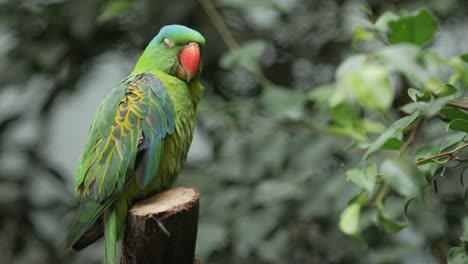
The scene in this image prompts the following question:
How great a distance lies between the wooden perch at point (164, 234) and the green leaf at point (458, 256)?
50 centimetres

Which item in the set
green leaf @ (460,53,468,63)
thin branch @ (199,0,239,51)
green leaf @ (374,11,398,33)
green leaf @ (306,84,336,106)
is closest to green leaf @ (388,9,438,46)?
green leaf @ (374,11,398,33)

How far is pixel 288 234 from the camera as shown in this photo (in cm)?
266

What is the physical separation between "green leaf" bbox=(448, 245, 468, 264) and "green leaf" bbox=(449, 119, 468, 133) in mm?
227

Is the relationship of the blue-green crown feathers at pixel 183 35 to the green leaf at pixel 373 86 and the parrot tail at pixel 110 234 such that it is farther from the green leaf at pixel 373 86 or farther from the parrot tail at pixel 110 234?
the green leaf at pixel 373 86

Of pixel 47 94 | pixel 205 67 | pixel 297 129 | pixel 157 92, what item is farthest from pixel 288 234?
pixel 47 94

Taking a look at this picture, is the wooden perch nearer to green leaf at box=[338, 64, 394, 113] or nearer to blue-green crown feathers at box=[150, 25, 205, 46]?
green leaf at box=[338, 64, 394, 113]

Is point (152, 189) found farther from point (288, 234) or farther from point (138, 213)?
point (288, 234)

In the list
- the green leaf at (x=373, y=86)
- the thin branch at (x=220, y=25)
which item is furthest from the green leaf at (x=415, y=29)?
the thin branch at (x=220, y=25)

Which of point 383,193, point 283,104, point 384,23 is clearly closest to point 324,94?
point 283,104

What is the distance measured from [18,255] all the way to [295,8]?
164 centimetres

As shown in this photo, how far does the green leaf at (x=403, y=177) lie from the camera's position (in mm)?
1217

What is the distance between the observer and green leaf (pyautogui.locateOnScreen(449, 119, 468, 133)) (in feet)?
4.31

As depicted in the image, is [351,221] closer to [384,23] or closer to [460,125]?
[460,125]

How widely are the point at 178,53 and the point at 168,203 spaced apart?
530 millimetres
